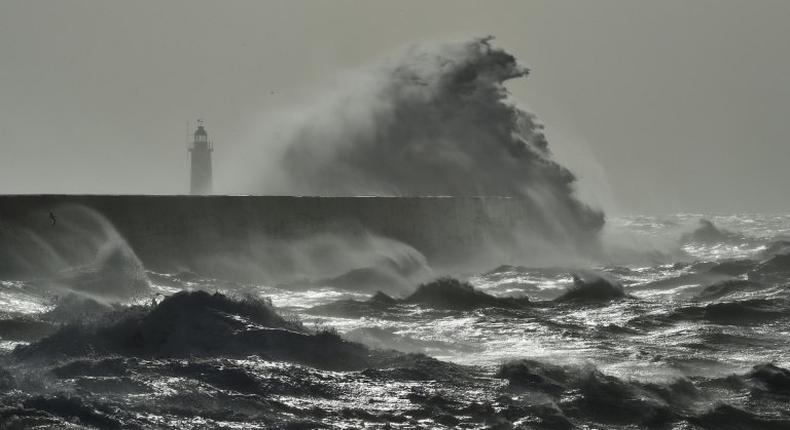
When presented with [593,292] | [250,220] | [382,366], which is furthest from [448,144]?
[382,366]

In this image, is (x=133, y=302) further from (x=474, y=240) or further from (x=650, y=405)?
(x=474, y=240)

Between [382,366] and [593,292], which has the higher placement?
[593,292]

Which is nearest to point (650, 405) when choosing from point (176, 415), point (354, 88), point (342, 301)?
point (176, 415)

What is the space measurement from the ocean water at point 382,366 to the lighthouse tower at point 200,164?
86.4 feet

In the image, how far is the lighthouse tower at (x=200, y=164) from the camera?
119 feet

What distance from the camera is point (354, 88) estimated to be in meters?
26.7

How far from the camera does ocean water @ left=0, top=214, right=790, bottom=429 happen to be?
522 cm

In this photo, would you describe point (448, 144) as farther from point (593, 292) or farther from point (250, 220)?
point (593, 292)

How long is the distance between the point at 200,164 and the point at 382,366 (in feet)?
101

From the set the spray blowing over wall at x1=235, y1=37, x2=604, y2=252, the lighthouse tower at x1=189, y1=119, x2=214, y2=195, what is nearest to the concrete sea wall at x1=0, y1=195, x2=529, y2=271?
the spray blowing over wall at x1=235, y1=37, x2=604, y2=252

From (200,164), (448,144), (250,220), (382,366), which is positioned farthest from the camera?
(200,164)

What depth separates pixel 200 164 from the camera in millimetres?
36250

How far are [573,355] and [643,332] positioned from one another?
1.61 m

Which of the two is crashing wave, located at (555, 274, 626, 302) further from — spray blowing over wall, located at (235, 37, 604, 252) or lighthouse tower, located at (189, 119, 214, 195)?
lighthouse tower, located at (189, 119, 214, 195)
